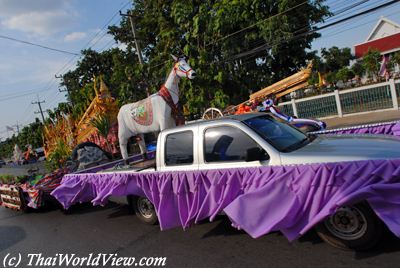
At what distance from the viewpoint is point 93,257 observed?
5051 millimetres

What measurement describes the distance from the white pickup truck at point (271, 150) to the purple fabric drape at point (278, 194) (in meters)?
0.28

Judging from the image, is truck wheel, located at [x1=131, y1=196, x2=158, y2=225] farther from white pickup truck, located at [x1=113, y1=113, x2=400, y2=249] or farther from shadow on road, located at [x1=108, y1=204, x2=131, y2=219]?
shadow on road, located at [x1=108, y1=204, x2=131, y2=219]

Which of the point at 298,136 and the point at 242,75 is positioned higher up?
the point at 242,75

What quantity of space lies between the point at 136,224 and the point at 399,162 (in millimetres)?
4418

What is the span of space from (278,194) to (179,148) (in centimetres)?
197

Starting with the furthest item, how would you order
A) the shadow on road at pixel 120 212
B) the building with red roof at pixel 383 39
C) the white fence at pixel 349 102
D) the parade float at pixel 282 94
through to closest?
the building with red roof at pixel 383 39, the white fence at pixel 349 102, the parade float at pixel 282 94, the shadow on road at pixel 120 212

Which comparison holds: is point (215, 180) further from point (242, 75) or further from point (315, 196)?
point (242, 75)

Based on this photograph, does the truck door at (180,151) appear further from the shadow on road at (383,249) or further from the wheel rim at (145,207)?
the shadow on road at (383,249)

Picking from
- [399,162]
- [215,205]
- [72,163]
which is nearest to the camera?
[399,162]

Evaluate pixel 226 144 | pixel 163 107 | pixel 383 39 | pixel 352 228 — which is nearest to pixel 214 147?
pixel 226 144

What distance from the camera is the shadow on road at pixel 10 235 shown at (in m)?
6.54

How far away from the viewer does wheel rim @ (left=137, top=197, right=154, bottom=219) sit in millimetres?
5910

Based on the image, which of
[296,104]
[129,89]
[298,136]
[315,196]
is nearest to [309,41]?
[296,104]

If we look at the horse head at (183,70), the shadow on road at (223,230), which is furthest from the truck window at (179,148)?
the horse head at (183,70)
